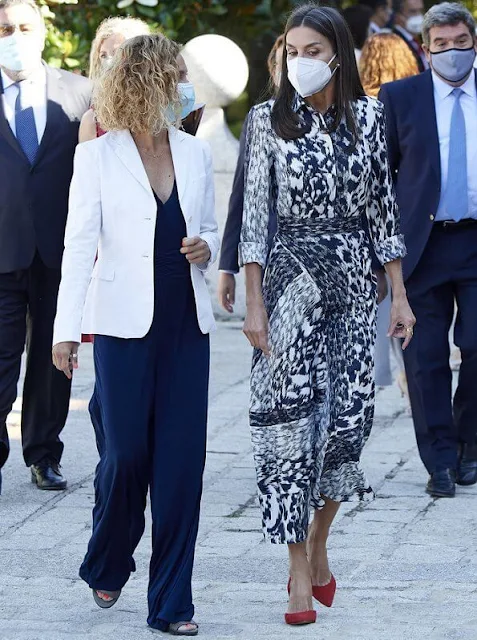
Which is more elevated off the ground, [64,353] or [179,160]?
[179,160]

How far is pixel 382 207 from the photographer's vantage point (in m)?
5.06

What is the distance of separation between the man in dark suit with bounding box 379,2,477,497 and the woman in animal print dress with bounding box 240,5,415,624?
159cm

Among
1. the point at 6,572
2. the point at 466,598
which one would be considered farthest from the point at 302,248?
the point at 6,572

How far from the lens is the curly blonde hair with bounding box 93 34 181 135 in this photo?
4.59 m

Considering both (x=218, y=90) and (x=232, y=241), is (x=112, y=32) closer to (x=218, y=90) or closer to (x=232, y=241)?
(x=232, y=241)

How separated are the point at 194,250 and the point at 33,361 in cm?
221

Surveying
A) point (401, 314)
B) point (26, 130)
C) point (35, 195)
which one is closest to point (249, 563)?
point (401, 314)

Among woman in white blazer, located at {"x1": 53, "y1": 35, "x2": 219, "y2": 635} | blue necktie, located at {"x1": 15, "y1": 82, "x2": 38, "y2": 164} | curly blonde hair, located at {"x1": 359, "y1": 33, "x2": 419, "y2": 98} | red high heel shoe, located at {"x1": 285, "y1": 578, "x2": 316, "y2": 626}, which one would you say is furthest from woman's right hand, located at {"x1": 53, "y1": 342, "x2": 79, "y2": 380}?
curly blonde hair, located at {"x1": 359, "y1": 33, "x2": 419, "y2": 98}

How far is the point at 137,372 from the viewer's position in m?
4.62

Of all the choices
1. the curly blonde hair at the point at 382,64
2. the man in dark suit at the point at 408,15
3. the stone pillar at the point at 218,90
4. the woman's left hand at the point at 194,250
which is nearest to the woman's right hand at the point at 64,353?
the woman's left hand at the point at 194,250

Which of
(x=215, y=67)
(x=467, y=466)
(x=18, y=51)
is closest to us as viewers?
(x=18, y=51)

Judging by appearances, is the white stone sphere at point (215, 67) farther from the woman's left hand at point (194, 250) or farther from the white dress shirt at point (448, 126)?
the woman's left hand at point (194, 250)

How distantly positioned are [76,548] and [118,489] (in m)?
1.09

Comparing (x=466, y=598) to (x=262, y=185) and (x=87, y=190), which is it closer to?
(x=262, y=185)
